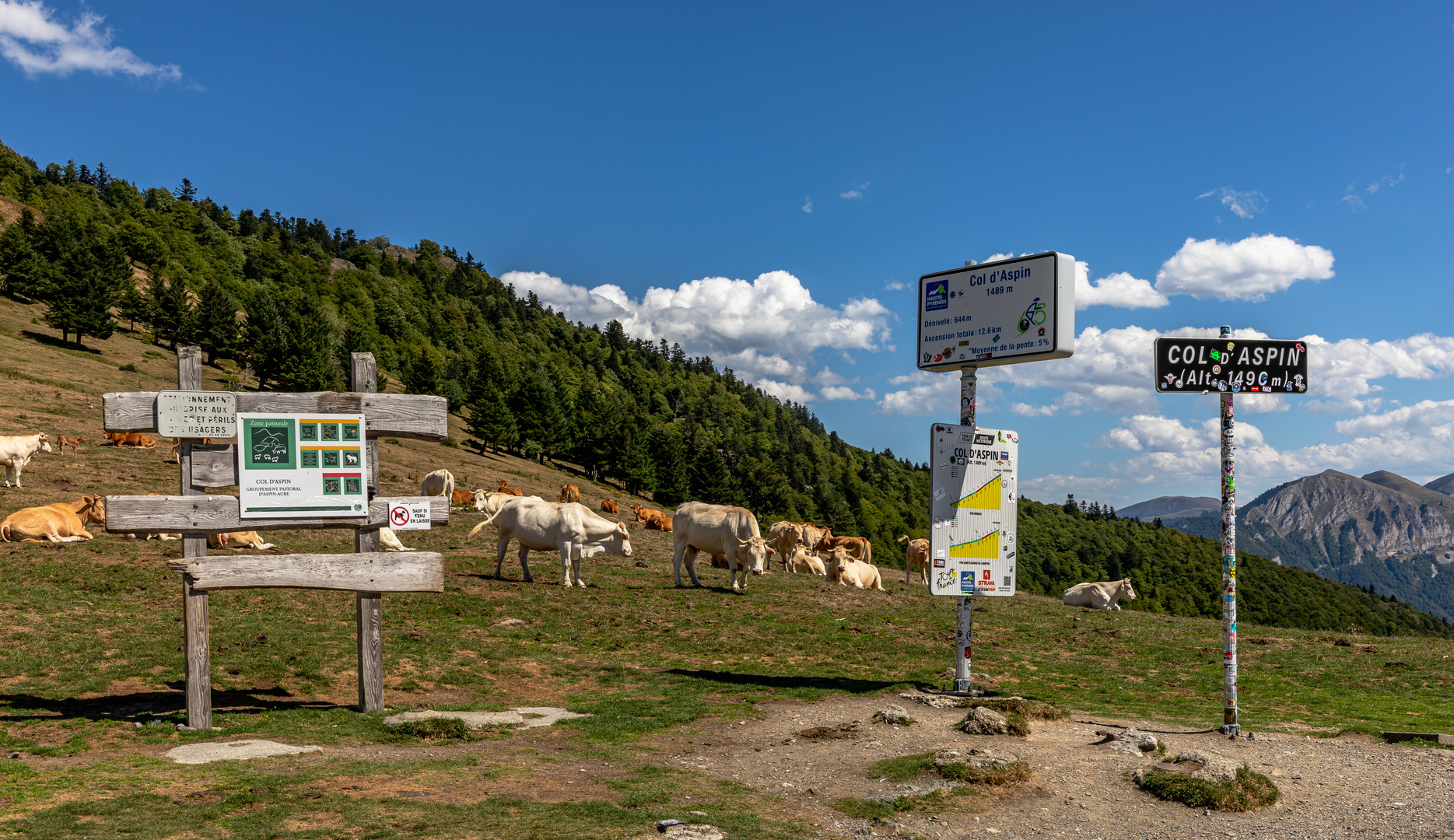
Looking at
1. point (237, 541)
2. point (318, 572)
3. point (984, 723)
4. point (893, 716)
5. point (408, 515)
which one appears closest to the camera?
point (984, 723)

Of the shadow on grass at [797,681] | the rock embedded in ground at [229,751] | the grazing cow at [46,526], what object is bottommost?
the shadow on grass at [797,681]

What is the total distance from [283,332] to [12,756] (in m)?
89.8

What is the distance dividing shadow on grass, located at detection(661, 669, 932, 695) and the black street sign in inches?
250

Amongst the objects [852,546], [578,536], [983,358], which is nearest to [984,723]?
[983,358]

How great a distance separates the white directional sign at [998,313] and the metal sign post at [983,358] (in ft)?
0.04

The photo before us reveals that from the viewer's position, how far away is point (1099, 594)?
3378 centimetres

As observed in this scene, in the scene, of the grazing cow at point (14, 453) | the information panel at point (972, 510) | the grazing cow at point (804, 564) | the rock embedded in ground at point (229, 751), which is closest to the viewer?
the rock embedded in ground at point (229, 751)

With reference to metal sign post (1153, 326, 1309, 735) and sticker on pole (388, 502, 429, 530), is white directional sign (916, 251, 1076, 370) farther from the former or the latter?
sticker on pole (388, 502, 429, 530)

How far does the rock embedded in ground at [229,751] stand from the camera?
9.66 meters

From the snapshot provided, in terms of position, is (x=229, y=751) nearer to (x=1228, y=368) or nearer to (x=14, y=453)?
(x=1228, y=368)

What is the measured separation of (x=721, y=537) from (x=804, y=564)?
1052 cm

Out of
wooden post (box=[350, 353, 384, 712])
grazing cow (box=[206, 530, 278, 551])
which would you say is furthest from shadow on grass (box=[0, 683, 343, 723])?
grazing cow (box=[206, 530, 278, 551])

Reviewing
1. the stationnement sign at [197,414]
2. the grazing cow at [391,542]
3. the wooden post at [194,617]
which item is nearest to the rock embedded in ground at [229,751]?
the wooden post at [194,617]

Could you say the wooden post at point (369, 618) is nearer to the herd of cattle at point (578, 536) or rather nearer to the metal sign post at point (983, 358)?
the herd of cattle at point (578, 536)
